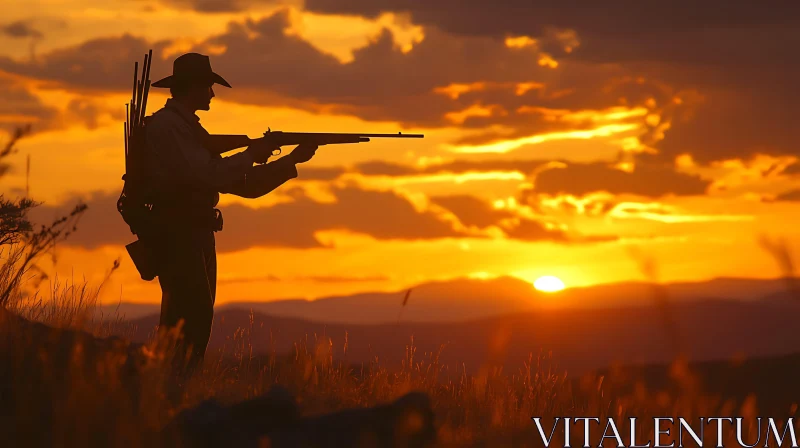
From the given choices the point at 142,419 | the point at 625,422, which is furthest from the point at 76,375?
the point at 625,422

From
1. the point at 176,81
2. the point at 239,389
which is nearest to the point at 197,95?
the point at 176,81

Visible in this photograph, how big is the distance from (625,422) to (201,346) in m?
3.34

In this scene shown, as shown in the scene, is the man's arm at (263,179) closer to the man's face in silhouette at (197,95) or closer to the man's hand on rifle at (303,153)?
the man's hand on rifle at (303,153)

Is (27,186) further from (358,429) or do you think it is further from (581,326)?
(581,326)

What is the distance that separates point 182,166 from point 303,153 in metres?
1.34

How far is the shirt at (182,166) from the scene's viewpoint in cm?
851

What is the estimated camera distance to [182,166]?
852 cm

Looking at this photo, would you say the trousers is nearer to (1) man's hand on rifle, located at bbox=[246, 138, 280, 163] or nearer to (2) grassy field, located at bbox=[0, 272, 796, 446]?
(2) grassy field, located at bbox=[0, 272, 796, 446]

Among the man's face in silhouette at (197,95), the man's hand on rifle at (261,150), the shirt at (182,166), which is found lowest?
the shirt at (182,166)

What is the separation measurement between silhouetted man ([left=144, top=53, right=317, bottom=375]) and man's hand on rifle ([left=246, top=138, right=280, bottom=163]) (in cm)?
17

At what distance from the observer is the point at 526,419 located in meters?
8.34

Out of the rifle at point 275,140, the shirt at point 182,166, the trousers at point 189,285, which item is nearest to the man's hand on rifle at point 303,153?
the rifle at point 275,140

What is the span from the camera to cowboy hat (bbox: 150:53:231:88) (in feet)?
29.1

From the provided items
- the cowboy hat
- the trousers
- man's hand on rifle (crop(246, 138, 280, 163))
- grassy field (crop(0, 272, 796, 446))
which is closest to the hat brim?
the cowboy hat
